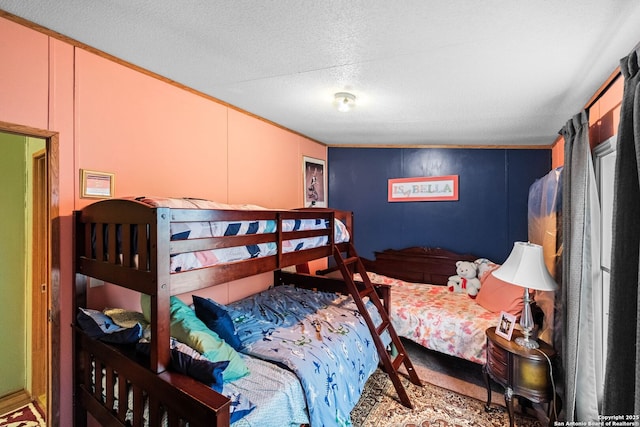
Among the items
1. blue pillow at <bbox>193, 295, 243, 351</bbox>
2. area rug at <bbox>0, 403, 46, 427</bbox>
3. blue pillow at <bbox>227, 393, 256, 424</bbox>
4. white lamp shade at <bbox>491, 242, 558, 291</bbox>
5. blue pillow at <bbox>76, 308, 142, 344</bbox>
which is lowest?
area rug at <bbox>0, 403, 46, 427</bbox>

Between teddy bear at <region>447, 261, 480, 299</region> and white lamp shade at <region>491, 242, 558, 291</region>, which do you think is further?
teddy bear at <region>447, 261, 480, 299</region>

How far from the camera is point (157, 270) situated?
1.16 metres

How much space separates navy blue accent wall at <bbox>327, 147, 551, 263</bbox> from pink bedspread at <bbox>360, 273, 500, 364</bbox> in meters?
0.82

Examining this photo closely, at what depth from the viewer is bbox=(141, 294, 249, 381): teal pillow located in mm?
1497

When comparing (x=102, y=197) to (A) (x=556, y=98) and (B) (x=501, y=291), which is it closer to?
(A) (x=556, y=98)

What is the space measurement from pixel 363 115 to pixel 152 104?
1758 mm

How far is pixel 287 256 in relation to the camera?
1.93 m

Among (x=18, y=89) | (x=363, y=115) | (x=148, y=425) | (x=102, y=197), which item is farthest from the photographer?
(x=363, y=115)

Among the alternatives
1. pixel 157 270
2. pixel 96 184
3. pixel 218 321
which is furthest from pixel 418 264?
pixel 96 184

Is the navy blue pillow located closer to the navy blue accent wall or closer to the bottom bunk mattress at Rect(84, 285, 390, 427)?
the bottom bunk mattress at Rect(84, 285, 390, 427)

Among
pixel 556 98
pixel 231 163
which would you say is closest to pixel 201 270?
pixel 231 163

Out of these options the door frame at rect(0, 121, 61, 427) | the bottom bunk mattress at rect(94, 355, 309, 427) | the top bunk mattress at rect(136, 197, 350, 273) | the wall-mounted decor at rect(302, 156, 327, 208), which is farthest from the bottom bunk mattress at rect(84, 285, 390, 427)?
the wall-mounted decor at rect(302, 156, 327, 208)

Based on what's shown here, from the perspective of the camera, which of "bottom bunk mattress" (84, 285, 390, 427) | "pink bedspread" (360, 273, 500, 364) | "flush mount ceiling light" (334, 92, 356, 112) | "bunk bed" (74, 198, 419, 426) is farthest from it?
"pink bedspread" (360, 273, 500, 364)

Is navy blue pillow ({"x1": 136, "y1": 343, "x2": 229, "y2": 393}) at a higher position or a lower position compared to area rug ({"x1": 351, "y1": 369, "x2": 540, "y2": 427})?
higher
